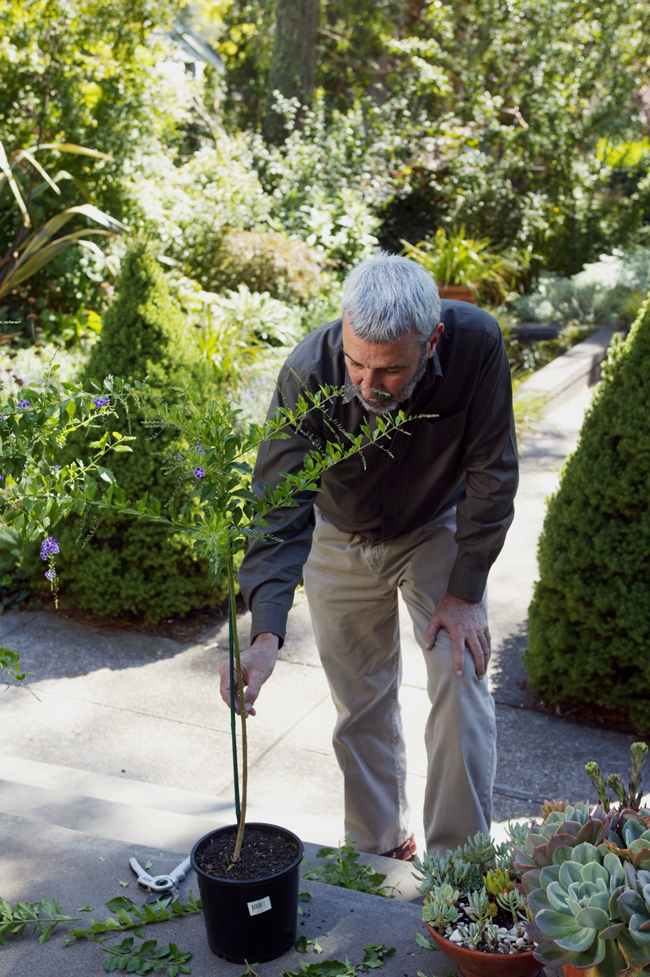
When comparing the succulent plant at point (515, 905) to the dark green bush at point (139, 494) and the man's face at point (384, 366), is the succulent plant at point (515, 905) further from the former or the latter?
the dark green bush at point (139, 494)

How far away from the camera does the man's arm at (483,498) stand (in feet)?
7.97

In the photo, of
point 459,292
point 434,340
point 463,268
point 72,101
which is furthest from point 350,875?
point 463,268

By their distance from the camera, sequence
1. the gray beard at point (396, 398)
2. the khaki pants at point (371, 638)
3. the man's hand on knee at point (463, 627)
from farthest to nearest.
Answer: the khaki pants at point (371, 638)
the man's hand on knee at point (463, 627)
the gray beard at point (396, 398)

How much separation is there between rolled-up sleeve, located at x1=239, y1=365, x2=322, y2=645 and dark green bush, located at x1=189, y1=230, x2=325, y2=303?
18.8 ft

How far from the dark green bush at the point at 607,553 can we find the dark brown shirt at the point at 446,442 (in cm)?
95

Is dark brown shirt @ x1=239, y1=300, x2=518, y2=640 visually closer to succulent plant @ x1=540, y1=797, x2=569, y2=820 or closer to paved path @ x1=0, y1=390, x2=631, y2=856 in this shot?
succulent plant @ x1=540, y1=797, x2=569, y2=820

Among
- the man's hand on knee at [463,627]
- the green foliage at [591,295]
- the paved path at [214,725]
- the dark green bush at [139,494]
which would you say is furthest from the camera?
the green foliage at [591,295]

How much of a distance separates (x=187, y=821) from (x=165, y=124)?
8.27m

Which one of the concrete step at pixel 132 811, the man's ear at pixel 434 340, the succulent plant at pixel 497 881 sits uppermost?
the man's ear at pixel 434 340

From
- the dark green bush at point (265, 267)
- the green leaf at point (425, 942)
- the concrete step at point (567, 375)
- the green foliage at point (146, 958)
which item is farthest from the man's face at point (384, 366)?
the dark green bush at point (265, 267)

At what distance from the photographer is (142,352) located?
4.25m

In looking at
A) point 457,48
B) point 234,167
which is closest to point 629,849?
point 234,167

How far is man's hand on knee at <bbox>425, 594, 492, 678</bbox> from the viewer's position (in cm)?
236

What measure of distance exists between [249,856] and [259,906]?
0.47ft
